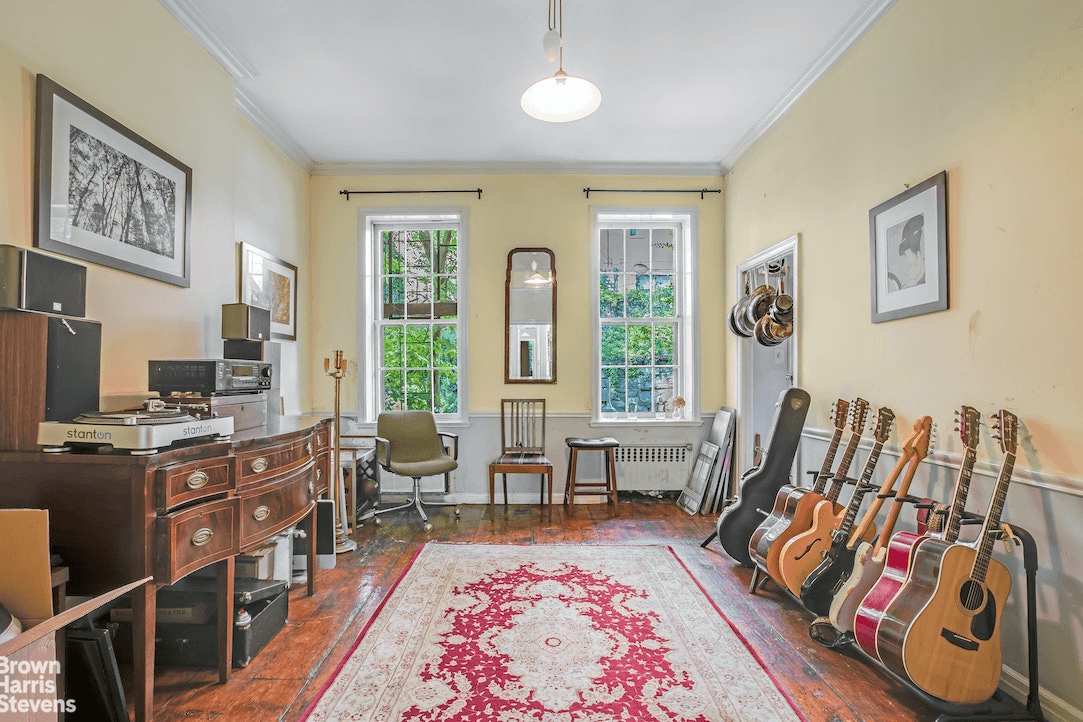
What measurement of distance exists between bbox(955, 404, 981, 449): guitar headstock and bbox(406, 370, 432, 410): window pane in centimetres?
418

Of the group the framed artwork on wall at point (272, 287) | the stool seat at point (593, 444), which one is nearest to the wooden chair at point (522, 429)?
the stool seat at point (593, 444)

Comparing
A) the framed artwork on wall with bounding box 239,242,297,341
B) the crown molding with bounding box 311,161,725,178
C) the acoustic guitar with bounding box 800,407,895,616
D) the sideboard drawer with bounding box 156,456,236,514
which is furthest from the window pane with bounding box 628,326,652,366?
the sideboard drawer with bounding box 156,456,236,514

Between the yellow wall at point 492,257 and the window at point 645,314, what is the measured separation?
0.24m

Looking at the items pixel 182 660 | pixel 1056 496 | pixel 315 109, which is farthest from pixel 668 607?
pixel 315 109

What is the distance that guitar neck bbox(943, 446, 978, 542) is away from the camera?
6.57ft

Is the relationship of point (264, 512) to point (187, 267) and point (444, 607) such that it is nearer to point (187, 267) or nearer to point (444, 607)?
point (444, 607)

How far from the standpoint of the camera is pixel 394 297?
5332mm

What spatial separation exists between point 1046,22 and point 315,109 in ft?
13.6

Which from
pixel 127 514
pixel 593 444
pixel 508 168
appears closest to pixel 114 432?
pixel 127 514

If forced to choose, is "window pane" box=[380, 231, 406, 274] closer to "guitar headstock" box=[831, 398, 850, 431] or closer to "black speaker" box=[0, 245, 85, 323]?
"black speaker" box=[0, 245, 85, 323]

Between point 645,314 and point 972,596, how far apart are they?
3.75 metres

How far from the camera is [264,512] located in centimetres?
224

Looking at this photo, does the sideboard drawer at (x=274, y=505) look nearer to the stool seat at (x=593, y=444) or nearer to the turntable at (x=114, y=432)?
the turntable at (x=114, y=432)

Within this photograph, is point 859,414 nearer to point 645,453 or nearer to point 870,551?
point 870,551
